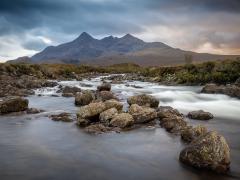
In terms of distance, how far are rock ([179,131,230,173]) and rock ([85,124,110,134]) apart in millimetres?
5570

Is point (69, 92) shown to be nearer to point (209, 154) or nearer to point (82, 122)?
point (82, 122)

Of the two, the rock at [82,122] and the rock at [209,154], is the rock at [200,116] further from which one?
the rock at [209,154]

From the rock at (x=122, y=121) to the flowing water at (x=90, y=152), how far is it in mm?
810

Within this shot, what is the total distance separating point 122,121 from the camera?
17.7m

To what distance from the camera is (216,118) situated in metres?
21.6

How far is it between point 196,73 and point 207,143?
45.7 meters

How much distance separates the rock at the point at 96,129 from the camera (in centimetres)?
1664

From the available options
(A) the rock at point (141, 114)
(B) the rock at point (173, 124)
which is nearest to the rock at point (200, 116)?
(B) the rock at point (173, 124)

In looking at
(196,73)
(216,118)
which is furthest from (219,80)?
(216,118)

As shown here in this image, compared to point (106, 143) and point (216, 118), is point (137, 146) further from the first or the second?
point (216, 118)

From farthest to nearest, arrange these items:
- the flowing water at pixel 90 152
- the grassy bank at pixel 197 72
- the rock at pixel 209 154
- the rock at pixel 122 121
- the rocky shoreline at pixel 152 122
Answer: the grassy bank at pixel 197 72 → the rock at pixel 122 121 → the rocky shoreline at pixel 152 122 → the rock at pixel 209 154 → the flowing water at pixel 90 152

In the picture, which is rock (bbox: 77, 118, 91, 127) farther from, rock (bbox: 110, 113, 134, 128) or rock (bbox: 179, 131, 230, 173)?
rock (bbox: 179, 131, 230, 173)

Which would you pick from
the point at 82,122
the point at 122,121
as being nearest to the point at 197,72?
the point at 122,121

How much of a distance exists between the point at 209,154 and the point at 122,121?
6.88 m
